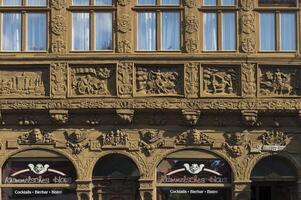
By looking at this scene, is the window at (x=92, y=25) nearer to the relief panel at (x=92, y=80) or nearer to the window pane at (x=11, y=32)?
the relief panel at (x=92, y=80)

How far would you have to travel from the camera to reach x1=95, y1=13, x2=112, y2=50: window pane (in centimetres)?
1620

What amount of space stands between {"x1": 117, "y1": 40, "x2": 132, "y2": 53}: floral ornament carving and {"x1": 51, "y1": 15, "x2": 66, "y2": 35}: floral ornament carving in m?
1.27

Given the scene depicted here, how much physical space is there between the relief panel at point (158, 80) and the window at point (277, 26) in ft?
6.51

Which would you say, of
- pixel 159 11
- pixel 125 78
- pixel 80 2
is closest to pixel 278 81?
pixel 159 11

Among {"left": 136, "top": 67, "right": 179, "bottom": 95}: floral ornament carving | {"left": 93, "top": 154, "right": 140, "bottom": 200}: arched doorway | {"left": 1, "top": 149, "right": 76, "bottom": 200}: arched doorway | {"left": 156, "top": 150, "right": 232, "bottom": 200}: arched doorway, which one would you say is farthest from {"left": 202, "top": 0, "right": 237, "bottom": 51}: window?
{"left": 1, "top": 149, "right": 76, "bottom": 200}: arched doorway

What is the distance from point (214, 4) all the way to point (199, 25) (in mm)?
603

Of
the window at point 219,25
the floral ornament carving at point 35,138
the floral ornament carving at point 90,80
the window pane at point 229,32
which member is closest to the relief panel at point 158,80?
the floral ornament carving at point 90,80

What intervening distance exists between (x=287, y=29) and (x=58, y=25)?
503 cm

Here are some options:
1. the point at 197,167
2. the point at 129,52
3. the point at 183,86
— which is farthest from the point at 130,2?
the point at 197,167

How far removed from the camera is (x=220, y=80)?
15930 mm

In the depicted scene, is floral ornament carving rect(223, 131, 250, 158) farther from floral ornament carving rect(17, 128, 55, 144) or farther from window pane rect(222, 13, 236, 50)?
floral ornament carving rect(17, 128, 55, 144)

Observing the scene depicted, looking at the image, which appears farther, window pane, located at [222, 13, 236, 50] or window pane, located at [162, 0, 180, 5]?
window pane, located at [162, 0, 180, 5]

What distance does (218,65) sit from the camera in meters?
16.0

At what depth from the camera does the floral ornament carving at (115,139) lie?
15875mm
